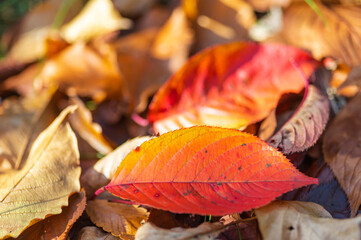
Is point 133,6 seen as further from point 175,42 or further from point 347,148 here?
point 347,148

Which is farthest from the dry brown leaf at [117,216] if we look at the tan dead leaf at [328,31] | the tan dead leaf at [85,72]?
the tan dead leaf at [328,31]

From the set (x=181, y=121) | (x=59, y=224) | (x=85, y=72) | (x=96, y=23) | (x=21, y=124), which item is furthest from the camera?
(x=96, y=23)

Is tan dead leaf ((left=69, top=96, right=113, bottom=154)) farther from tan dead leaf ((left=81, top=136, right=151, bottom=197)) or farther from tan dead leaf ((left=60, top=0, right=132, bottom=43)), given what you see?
tan dead leaf ((left=60, top=0, right=132, bottom=43))

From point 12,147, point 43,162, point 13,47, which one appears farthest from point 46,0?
point 43,162

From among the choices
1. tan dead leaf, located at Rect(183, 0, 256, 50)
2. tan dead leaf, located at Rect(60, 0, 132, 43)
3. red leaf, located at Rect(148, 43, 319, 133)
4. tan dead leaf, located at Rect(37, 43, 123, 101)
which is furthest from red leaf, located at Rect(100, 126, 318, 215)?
tan dead leaf, located at Rect(60, 0, 132, 43)

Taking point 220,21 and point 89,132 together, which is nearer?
point 89,132

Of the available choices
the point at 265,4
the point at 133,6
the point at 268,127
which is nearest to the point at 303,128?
the point at 268,127
